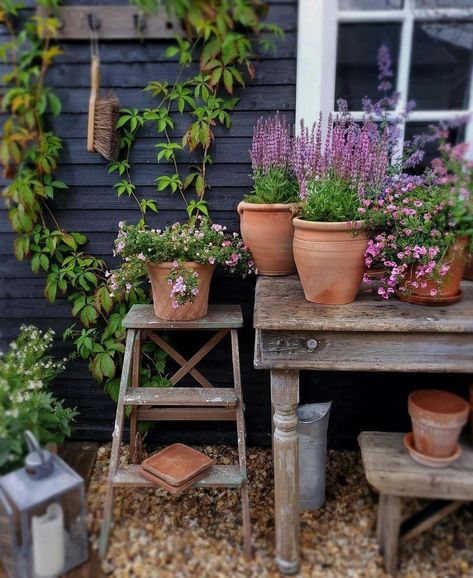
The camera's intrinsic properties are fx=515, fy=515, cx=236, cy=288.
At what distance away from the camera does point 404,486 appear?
181cm

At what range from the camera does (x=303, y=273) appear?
6.38ft

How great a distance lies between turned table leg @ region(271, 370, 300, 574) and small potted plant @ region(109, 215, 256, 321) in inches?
22.8

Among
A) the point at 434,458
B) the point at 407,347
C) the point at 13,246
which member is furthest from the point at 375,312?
the point at 13,246

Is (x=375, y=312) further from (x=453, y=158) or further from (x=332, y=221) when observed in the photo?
(x=453, y=158)

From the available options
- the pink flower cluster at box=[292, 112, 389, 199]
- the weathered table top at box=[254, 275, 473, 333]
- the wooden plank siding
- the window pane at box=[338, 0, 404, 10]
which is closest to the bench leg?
the weathered table top at box=[254, 275, 473, 333]

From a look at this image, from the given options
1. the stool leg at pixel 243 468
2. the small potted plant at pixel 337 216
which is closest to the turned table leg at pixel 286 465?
the stool leg at pixel 243 468

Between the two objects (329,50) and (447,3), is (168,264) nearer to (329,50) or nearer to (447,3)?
(329,50)

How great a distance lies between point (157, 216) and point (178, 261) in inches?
16.8

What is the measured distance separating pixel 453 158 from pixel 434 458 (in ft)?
3.52

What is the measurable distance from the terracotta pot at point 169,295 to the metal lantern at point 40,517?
2.51ft

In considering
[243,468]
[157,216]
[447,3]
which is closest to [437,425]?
[243,468]

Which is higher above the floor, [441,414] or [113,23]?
[113,23]

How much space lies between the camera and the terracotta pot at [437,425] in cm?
183

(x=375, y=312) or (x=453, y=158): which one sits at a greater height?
(x=453, y=158)
